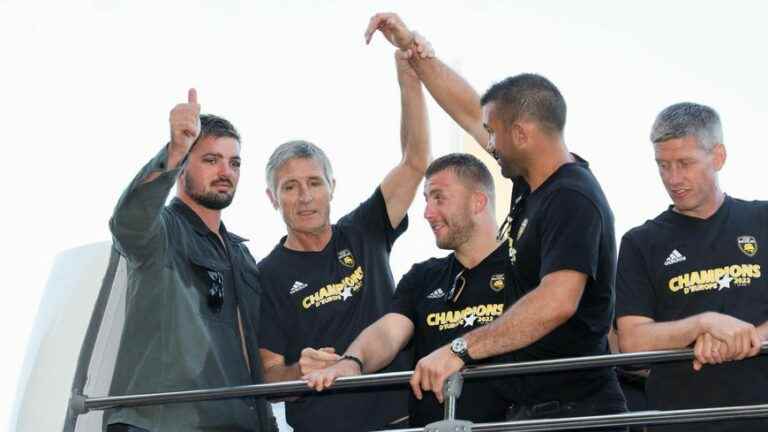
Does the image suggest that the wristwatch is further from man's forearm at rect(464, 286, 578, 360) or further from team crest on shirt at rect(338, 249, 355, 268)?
team crest on shirt at rect(338, 249, 355, 268)

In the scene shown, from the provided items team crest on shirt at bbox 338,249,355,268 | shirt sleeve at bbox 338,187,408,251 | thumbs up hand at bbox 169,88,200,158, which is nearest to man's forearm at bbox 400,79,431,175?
shirt sleeve at bbox 338,187,408,251

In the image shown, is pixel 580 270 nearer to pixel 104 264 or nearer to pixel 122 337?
pixel 122 337

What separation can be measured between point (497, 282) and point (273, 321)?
89cm

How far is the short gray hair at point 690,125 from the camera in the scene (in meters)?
4.13

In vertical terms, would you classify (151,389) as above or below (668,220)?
below

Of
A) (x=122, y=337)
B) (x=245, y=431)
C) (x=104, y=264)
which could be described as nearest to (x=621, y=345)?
(x=245, y=431)

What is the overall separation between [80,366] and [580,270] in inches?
70.3

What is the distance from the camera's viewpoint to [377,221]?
4.95m

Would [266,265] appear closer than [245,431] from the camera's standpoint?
No

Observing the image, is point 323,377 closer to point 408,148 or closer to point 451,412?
point 451,412

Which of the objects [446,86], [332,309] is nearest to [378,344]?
[332,309]

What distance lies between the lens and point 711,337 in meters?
3.45

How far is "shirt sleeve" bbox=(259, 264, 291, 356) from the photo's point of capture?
4.64 m

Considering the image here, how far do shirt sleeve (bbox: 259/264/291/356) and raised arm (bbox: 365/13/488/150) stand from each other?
1002 mm
